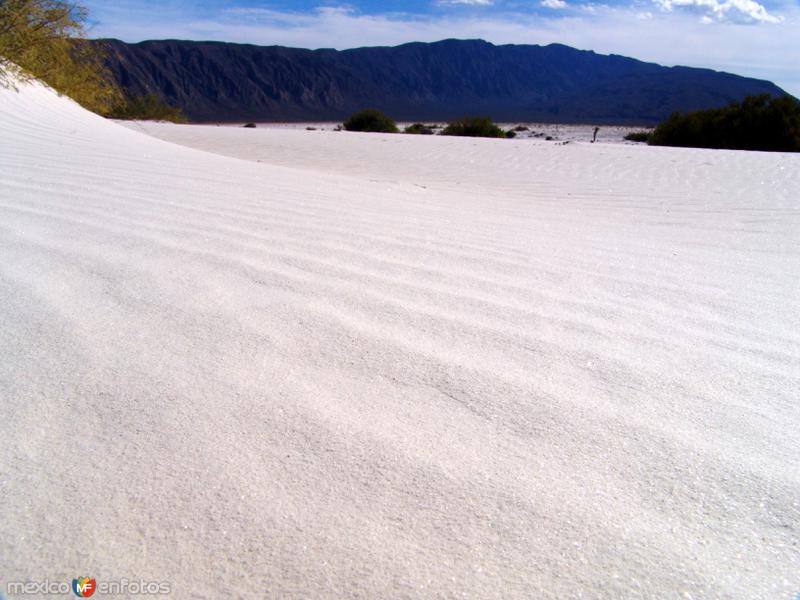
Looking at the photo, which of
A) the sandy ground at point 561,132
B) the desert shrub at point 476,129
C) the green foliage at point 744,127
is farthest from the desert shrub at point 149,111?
the green foliage at point 744,127

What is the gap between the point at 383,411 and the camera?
4.82 ft

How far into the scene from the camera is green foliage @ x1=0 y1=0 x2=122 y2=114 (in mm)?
9430

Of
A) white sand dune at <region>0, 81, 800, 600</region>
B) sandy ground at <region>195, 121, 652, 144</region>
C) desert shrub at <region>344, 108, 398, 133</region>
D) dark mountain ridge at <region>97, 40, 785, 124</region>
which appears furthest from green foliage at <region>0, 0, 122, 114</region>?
dark mountain ridge at <region>97, 40, 785, 124</region>

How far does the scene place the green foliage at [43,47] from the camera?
943cm

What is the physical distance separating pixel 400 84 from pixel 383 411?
337 ft

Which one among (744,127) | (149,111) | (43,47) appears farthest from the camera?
(149,111)

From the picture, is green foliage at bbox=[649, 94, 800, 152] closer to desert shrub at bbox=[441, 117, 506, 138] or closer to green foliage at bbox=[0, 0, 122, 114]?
desert shrub at bbox=[441, 117, 506, 138]

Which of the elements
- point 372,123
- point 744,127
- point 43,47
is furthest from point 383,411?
point 372,123

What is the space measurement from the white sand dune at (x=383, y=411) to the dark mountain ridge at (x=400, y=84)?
59.5 metres

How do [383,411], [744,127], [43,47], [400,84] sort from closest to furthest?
[383,411], [43,47], [744,127], [400,84]

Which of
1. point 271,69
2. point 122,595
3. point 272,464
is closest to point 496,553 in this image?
point 272,464

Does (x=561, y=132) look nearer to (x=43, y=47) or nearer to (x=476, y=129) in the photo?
(x=476, y=129)

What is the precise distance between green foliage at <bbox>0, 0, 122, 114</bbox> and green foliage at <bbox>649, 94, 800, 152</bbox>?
1574 centimetres

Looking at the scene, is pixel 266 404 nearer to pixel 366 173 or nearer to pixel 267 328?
pixel 267 328
